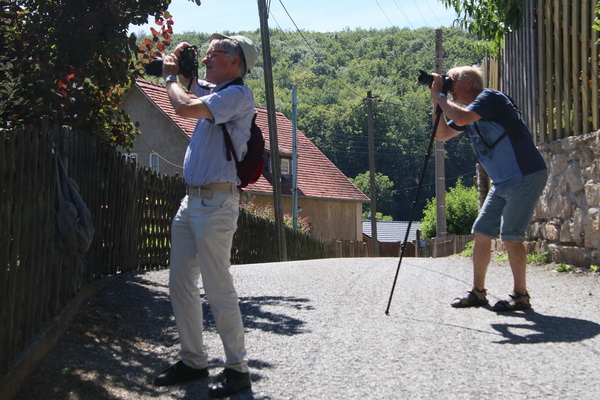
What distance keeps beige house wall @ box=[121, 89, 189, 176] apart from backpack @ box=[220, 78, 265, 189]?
30.5 meters

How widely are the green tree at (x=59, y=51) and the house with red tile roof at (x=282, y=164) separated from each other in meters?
24.9

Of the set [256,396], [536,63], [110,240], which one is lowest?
[256,396]

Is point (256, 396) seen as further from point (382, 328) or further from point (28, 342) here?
point (382, 328)

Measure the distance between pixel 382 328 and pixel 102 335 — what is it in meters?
2.05

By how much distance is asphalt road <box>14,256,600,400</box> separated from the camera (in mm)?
4711

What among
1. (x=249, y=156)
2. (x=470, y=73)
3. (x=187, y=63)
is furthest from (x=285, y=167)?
(x=249, y=156)

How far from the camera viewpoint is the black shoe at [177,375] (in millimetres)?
4746

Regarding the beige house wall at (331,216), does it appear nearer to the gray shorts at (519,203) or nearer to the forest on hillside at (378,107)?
the forest on hillside at (378,107)

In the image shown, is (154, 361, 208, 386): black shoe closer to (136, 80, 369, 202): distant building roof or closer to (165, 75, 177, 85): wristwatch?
(165, 75, 177, 85): wristwatch

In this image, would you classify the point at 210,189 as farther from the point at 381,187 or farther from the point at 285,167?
the point at 381,187

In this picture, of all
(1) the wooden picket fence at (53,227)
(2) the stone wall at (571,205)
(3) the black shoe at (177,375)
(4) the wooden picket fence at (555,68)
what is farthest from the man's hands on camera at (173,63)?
(4) the wooden picket fence at (555,68)

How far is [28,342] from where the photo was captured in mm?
5137

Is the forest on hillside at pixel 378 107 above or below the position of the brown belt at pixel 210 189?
above

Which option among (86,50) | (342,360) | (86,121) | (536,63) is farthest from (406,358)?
(536,63)
